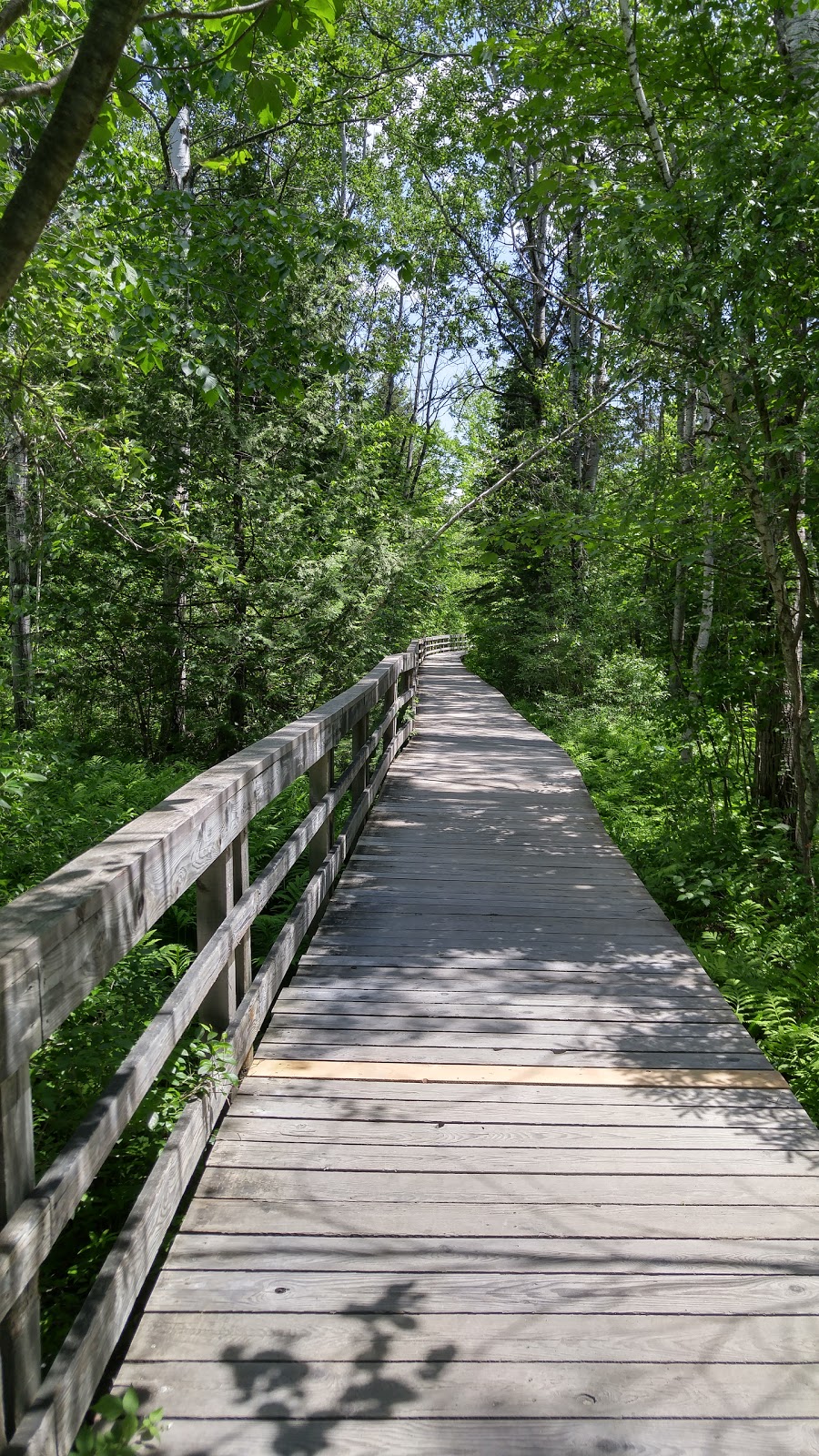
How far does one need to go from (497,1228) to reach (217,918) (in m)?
1.17

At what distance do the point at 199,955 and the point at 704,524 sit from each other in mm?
5538

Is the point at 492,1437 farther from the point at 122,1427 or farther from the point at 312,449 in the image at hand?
the point at 312,449

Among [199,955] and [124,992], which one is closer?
[199,955]

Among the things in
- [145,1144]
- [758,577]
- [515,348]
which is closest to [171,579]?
[758,577]

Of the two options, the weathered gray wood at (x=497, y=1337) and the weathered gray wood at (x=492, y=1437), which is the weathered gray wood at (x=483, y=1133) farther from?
the weathered gray wood at (x=492, y=1437)

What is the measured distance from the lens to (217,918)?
9.16 ft

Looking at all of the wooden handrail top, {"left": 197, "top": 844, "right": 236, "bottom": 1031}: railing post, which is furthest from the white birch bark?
{"left": 197, "top": 844, "right": 236, "bottom": 1031}: railing post

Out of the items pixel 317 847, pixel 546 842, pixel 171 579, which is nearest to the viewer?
pixel 317 847

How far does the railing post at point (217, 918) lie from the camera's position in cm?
276

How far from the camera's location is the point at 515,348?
22719mm

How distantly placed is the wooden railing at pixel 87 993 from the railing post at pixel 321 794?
2.96 feet

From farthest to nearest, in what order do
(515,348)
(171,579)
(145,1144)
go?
(515,348) → (171,579) → (145,1144)

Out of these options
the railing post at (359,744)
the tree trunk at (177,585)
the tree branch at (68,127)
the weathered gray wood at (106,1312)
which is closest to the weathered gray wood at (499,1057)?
the weathered gray wood at (106,1312)

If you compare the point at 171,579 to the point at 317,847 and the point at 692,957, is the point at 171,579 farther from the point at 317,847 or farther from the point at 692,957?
the point at 692,957
